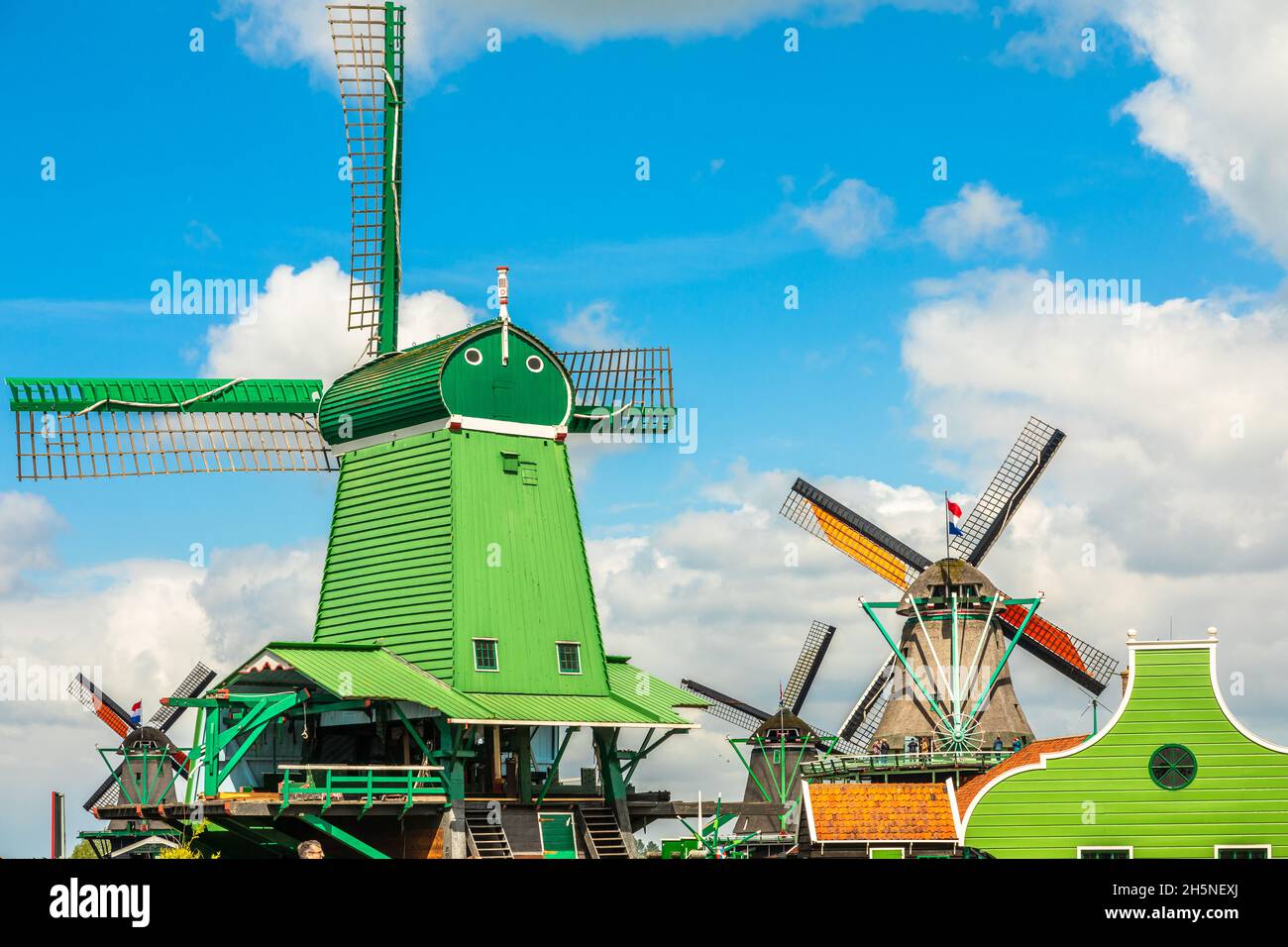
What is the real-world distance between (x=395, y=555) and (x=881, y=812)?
12.6 meters

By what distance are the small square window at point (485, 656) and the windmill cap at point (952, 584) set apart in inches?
788

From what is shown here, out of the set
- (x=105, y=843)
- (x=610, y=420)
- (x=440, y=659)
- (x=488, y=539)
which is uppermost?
(x=610, y=420)

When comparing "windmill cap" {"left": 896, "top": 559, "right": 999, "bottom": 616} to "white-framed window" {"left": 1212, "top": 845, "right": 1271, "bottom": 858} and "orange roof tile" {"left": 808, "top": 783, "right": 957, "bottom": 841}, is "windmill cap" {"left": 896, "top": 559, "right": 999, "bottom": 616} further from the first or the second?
"white-framed window" {"left": 1212, "top": 845, "right": 1271, "bottom": 858}

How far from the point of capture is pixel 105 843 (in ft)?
203

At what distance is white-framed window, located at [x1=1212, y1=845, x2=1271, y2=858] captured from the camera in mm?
34344

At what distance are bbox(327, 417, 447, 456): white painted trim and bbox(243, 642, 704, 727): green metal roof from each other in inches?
195

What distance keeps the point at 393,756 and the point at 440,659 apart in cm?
254

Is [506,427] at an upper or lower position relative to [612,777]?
upper

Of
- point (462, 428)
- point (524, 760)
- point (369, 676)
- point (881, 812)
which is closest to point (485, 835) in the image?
point (524, 760)

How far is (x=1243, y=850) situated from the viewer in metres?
34.4

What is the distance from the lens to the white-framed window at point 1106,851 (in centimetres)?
3488

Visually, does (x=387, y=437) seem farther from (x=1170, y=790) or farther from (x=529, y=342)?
(x=1170, y=790)
